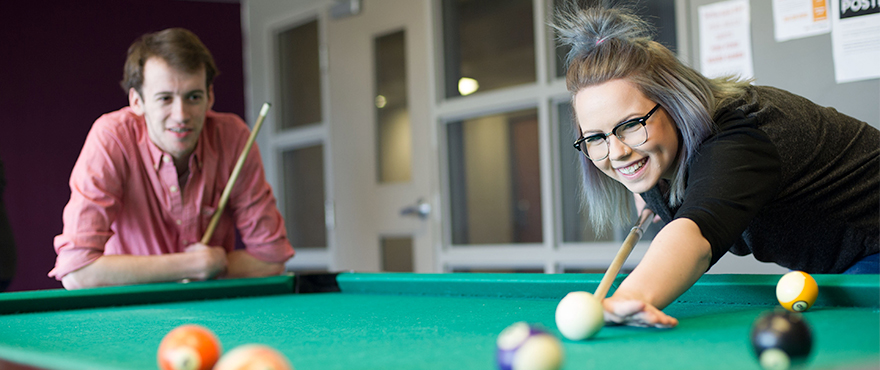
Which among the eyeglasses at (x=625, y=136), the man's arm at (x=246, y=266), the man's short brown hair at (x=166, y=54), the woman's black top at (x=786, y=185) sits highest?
the man's short brown hair at (x=166, y=54)

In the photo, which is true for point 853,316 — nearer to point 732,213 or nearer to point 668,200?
point 732,213

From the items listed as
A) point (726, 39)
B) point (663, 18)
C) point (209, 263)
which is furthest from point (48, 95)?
point (726, 39)

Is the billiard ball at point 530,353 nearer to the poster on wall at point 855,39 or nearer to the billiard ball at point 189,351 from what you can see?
the billiard ball at point 189,351

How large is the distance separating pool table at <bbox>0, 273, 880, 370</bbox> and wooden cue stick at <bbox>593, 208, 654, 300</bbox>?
118mm

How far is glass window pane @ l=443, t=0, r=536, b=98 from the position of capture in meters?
3.79

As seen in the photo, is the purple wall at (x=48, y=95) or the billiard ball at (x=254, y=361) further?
the purple wall at (x=48, y=95)

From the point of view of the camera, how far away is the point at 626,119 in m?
1.49

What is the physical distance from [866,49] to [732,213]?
1740 mm

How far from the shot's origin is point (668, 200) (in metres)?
1.78

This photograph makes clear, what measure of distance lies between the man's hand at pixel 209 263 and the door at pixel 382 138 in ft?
5.56

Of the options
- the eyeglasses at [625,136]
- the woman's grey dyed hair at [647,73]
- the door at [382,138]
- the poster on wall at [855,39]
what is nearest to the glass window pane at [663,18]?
the poster on wall at [855,39]

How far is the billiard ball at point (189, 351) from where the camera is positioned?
0.87m

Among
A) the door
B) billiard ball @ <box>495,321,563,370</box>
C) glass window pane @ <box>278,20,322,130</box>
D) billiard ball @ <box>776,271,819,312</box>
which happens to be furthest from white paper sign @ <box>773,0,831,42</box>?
glass window pane @ <box>278,20,322,130</box>

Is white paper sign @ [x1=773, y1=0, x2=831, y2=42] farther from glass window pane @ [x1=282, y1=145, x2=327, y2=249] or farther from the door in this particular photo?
glass window pane @ [x1=282, y1=145, x2=327, y2=249]
